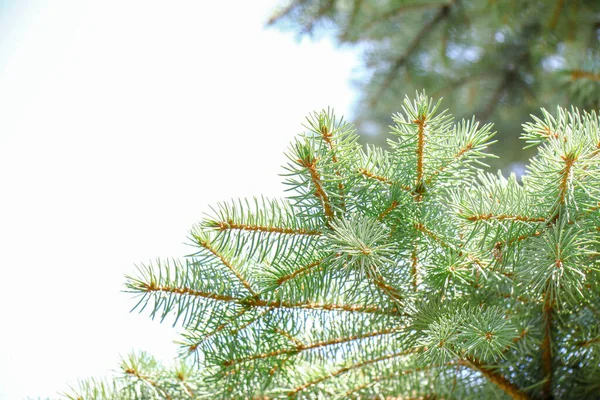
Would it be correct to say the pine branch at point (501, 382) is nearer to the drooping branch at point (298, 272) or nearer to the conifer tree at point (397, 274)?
the conifer tree at point (397, 274)

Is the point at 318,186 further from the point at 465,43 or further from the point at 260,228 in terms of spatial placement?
the point at 465,43

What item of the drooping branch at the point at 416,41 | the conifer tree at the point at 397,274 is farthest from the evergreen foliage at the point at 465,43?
the conifer tree at the point at 397,274

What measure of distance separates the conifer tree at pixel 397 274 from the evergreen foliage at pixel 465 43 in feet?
3.50

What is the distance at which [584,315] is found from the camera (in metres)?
0.47

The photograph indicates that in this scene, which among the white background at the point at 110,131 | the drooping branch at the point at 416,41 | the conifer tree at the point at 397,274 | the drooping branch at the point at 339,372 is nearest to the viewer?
the conifer tree at the point at 397,274

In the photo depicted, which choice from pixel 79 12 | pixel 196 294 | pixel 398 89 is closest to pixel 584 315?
pixel 196 294

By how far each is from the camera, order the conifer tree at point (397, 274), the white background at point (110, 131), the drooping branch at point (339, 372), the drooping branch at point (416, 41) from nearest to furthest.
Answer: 1. the conifer tree at point (397, 274)
2. the drooping branch at point (339, 372)
3. the white background at point (110, 131)
4. the drooping branch at point (416, 41)

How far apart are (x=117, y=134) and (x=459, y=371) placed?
3.10m

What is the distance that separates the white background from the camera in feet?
4.61

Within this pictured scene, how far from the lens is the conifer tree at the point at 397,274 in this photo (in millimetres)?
371

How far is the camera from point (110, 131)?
3.20 m

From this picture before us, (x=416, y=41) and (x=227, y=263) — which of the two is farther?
(x=416, y=41)

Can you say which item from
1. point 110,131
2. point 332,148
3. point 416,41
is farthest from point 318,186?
point 110,131

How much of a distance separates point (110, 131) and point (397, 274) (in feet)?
10.1
